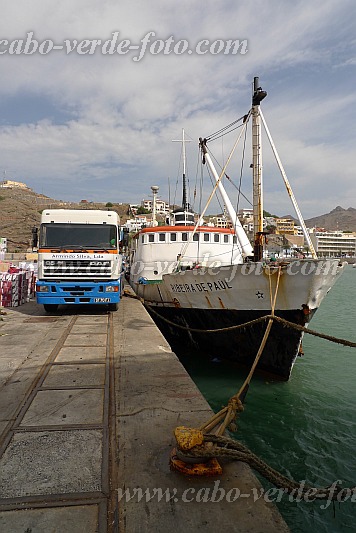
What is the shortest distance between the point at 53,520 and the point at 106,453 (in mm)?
831

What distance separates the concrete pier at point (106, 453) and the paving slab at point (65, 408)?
0.01m

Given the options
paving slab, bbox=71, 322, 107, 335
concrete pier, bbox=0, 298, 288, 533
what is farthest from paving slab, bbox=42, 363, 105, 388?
paving slab, bbox=71, 322, 107, 335

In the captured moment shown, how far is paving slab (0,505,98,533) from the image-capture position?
2.31 metres

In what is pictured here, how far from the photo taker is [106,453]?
3.19 meters

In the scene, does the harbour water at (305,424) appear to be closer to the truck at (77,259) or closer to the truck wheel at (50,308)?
the truck at (77,259)

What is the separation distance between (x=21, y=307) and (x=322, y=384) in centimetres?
1019

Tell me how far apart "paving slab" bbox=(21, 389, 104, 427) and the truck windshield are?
5952 mm

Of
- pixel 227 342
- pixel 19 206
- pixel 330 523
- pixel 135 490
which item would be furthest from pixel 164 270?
pixel 19 206

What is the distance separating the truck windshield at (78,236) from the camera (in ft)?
32.7

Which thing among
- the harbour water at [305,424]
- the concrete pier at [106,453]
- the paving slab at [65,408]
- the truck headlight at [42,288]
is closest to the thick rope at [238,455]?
the concrete pier at [106,453]

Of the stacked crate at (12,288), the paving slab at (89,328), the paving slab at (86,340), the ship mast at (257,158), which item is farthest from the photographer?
the stacked crate at (12,288)

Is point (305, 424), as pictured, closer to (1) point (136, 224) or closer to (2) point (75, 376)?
(2) point (75, 376)

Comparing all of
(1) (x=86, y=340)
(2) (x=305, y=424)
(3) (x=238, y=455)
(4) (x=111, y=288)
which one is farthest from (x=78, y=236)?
(3) (x=238, y=455)

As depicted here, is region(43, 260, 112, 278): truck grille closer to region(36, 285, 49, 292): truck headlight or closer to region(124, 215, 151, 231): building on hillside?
region(36, 285, 49, 292): truck headlight
